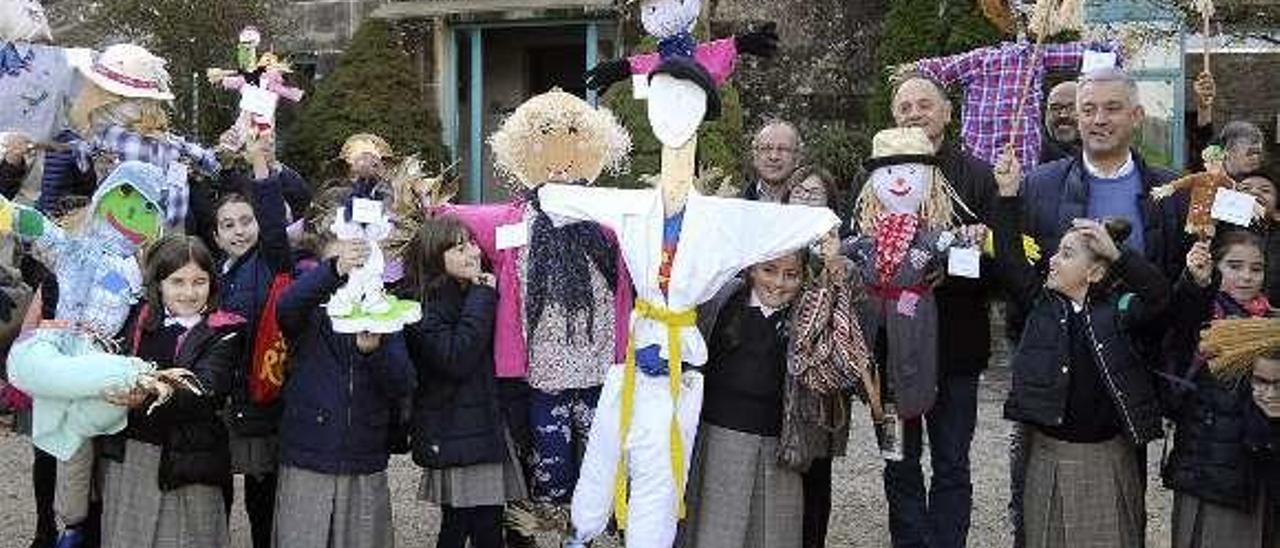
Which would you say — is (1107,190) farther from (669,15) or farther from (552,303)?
(552,303)

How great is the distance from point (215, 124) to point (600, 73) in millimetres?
7130

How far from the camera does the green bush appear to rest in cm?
1124

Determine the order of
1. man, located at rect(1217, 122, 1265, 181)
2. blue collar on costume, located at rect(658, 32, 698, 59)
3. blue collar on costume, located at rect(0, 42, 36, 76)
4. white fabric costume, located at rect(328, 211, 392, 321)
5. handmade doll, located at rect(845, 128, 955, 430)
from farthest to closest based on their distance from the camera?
blue collar on costume, located at rect(0, 42, 36, 76) < man, located at rect(1217, 122, 1265, 181) < handmade doll, located at rect(845, 128, 955, 430) < blue collar on costume, located at rect(658, 32, 698, 59) < white fabric costume, located at rect(328, 211, 392, 321)

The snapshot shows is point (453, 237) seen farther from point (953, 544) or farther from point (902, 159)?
point (953, 544)

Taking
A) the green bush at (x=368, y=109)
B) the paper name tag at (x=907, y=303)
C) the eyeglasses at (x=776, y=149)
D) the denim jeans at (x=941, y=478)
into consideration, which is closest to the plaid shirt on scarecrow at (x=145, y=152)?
the eyeglasses at (x=776, y=149)

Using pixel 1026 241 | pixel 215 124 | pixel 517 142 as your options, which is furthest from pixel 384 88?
pixel 1026 241

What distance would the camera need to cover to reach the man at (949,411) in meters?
4.91

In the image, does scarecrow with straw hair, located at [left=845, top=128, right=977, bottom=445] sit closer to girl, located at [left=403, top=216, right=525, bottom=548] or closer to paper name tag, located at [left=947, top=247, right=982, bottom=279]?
paper name tag, located at [left=947, top=247, right=982, bottom=279]

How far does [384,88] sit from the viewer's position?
11.5 m

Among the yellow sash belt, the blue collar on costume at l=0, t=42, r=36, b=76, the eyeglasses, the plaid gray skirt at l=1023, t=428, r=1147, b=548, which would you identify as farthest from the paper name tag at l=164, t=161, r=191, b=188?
the plaid gray skirt at l=1023, t=428, r=1147, b=548

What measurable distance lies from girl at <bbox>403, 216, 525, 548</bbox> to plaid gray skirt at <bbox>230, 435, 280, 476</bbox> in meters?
0.52

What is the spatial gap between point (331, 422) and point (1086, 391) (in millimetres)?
2379

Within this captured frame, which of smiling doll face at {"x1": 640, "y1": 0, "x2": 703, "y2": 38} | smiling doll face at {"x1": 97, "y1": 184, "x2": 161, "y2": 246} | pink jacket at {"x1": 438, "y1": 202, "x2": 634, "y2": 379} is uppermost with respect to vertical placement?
smiling doll face at {"x1": 640, "y1": 0, "x2": 703, "y2": 38}

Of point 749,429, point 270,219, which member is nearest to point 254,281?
point 270,219
